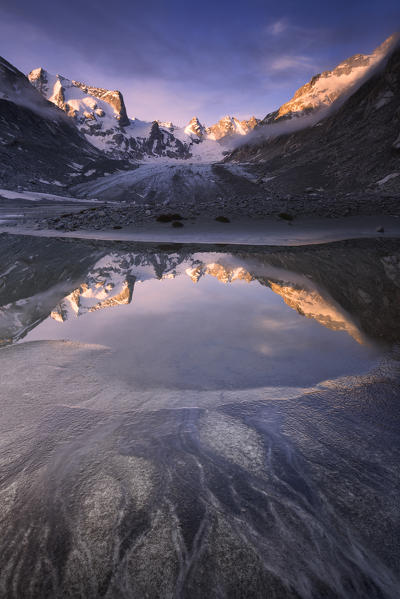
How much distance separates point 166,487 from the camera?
2139 millimetres

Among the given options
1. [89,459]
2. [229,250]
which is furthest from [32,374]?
[229,250]

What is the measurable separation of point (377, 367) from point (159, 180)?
60.5 m

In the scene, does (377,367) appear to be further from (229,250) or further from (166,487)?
(229,250)

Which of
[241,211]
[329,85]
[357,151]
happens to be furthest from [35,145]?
[329,85]

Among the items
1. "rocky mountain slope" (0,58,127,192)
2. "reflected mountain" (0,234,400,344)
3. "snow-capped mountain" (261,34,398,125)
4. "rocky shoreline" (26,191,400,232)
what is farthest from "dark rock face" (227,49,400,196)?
"rocky mountain slope" (0,58,127,192)

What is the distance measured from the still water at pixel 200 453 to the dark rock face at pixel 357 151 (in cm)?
4042

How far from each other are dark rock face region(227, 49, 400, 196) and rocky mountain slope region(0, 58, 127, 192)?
5781 centimetres

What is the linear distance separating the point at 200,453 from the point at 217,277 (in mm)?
6503

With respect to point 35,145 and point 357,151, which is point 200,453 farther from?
point 35,145

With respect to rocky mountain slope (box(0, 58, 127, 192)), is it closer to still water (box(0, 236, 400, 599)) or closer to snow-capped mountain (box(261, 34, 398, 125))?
still water (box(0, 236, 400, 599))

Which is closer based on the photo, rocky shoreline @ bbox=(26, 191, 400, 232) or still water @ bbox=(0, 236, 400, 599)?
still water @ bbox=(0, 236, 400, 599)

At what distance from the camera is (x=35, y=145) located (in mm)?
108312

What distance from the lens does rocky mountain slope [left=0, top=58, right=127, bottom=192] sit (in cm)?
8306

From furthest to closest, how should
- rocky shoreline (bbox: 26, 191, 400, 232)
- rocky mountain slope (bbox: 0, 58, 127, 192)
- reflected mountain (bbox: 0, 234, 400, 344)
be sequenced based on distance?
rocky mountain slope (bbox: 0, 58, 127, 192) → rocky shoreline (bbox: 26, 191, 400, 232) → reflected mountain (bbox: 0, 234, 400, 344)
